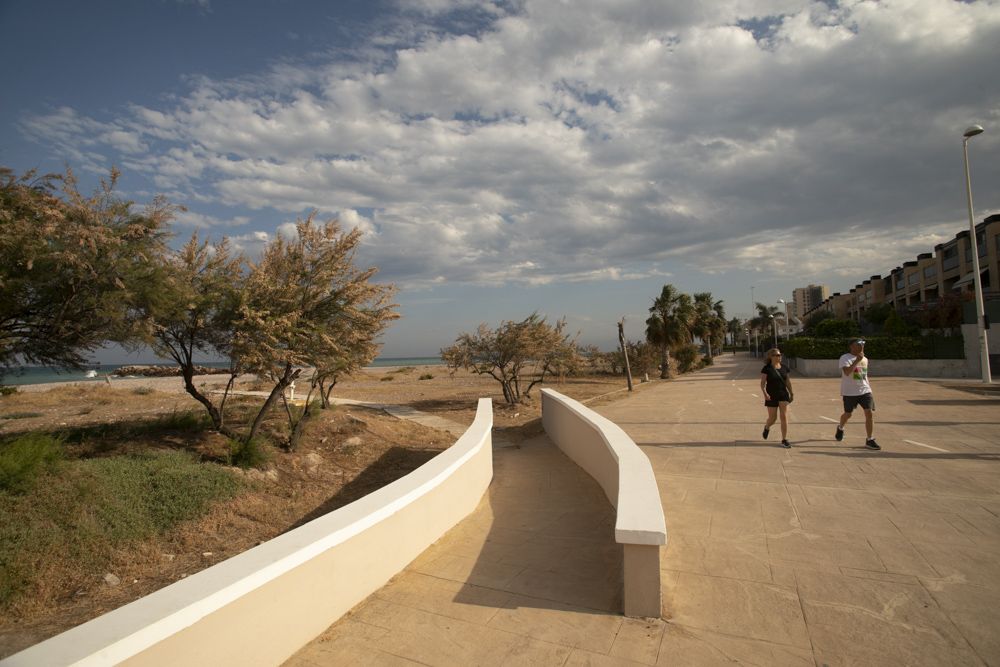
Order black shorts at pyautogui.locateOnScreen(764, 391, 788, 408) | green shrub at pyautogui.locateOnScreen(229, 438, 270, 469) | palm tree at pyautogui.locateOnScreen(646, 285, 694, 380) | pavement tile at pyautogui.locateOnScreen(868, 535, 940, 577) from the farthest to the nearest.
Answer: palm tree at pyautogui.locateOnScreen(646, 285, 694, 380)
green shrub at pyautogui.locateOnScreen(229, 438, 270, 469)
black shorts at pyautogui.locateOnScreen(764, 391, 788, 408)
pavement tile at pyautogui.locateOnScreen(868, 535, 940, 577)

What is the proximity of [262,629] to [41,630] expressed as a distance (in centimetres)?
412

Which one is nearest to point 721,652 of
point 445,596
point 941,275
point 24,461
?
point 445,596

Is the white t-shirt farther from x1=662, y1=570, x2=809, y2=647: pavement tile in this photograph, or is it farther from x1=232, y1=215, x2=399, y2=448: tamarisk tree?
x1=232, y1=215, x2=399, y2=448: tamarisk tree

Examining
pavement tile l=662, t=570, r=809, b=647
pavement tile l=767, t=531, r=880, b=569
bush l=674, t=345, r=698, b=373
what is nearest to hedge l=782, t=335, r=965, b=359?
bush l=674, t=345, r=698, b=373

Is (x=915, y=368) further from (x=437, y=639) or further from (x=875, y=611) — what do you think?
(x=437, y=639)

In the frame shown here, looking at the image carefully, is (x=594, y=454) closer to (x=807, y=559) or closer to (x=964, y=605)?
(x=807, y=559)

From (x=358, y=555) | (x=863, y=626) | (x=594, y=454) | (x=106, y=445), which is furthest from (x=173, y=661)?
(x=106, y=445)

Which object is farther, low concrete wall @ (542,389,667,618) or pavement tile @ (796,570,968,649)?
low concrete wall @ (542,389,667,618)

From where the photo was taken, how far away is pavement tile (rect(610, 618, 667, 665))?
2.98 meters

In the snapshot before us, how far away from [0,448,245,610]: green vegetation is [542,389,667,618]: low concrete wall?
20.1 feet

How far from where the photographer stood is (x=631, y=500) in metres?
3.96

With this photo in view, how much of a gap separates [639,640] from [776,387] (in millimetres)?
7340

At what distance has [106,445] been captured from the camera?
33.8 feet

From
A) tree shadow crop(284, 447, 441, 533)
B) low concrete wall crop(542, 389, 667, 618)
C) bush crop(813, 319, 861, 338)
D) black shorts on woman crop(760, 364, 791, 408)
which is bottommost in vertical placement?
tree shadow crop(284, 447, 441, 533)
